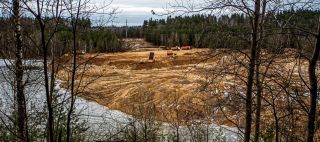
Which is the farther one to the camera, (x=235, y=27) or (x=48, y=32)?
(x=235, y=27)

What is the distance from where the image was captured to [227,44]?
258 inches

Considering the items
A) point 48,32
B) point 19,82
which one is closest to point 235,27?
point 48,32

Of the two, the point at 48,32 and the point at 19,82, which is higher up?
the point at 48,32

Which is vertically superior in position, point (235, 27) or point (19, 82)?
point (235, 27)

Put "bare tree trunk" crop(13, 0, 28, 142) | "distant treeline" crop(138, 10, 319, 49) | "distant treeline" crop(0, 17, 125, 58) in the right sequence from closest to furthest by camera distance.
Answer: "distant treeline" crop(0, 17, 125, 58), "distant treeline" crop(138, 10, 319, 49), "bare tree trunk" crop(13, 0, 28, 142)

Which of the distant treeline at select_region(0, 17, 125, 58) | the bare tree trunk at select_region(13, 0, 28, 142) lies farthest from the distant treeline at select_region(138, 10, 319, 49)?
the bare tree trunk at select_region(13, 0, 28, 142)

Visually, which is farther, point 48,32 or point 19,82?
point 19,82

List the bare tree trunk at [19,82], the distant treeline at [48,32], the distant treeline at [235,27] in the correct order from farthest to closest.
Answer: the bare tree trunk at [19,82]
the distant treeline at [235,27]
the distant treeline at [48,32]

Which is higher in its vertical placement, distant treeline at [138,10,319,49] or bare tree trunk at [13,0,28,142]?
distant treeline at [138,10,319,49]

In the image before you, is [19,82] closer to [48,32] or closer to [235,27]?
[48,32]

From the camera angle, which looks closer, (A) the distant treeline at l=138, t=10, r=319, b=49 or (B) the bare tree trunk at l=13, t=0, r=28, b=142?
(A) the distant treeline at l=138, t=10, r=319, b=49

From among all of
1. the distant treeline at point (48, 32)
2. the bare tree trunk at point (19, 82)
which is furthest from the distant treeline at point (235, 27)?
the bare tree trunk at point (19, 82)

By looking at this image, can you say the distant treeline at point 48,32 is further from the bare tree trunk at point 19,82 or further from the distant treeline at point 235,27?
the distant treeline at point 235,27

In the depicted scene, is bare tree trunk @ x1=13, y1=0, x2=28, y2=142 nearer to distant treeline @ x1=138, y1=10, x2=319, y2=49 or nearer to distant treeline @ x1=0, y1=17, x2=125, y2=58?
distant treeline @ x1=0, y1=17, x2=125, y2=58
